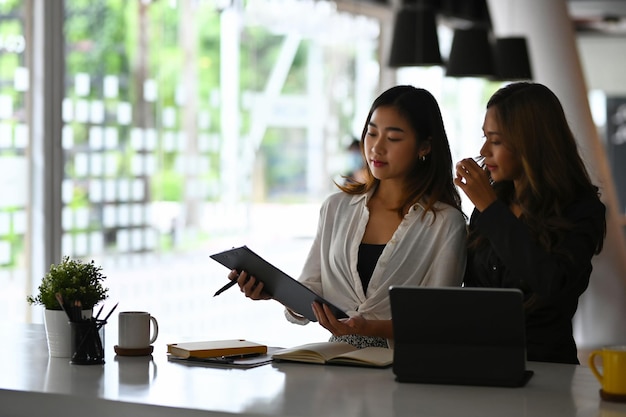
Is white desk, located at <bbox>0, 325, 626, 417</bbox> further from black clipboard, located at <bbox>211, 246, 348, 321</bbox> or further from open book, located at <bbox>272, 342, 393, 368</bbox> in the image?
black clipboard, located at <bbox>211, 246, 348, 321</bbox>

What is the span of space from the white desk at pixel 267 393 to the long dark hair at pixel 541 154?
0.46 metres

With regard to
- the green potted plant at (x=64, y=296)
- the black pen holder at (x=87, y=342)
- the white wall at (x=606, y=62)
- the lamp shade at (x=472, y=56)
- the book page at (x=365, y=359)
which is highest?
the white wall at (x=606, y=62)

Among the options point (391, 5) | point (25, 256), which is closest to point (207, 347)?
point (25, 256)

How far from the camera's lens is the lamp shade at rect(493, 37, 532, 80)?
6395 mm

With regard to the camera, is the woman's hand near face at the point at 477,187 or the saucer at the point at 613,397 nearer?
the saucer at the point at 613,397

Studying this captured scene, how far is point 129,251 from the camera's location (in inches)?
235

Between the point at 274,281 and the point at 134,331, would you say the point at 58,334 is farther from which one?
the point at 274,281

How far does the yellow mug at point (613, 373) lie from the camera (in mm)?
2035

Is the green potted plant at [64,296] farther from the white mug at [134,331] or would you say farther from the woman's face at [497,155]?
the woman's face at [497,155]

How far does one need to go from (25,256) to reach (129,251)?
0.86 meters

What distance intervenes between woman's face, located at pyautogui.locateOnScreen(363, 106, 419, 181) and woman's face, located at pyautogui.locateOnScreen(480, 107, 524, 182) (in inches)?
9.1

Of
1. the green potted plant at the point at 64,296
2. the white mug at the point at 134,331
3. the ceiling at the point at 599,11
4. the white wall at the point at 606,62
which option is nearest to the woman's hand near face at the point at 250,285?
the white mug at the point at 134,331

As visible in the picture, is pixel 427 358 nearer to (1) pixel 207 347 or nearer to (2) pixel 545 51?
(1) pixel 207 347

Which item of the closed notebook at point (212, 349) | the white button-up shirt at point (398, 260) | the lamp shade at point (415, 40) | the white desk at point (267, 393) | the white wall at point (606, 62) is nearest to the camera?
the white desk at point (267, 393)
